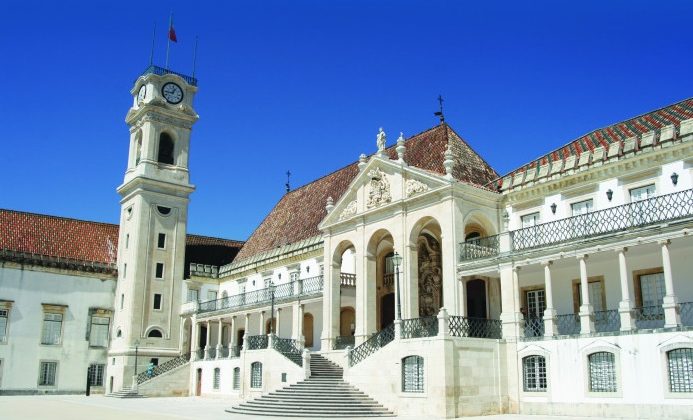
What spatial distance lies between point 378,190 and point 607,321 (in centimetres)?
1066

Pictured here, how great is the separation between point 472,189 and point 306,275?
Result: 45.9 feet

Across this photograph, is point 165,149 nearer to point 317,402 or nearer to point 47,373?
point 47,373

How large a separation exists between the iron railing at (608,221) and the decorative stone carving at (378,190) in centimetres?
609

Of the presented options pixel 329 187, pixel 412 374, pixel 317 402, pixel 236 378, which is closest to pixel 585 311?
pixel 412 374

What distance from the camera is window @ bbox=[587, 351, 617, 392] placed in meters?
19.7

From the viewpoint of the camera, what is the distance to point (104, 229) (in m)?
47.3

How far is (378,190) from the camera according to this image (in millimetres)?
28344

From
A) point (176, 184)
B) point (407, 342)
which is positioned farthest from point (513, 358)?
point (176, 184)

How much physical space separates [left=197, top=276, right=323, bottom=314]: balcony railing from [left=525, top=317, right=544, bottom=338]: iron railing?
38.8ft

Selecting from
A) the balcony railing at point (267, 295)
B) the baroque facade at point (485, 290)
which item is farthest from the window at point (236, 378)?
the balcony railing at point (267, 295)

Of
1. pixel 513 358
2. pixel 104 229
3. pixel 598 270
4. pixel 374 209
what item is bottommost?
pixel 513 358

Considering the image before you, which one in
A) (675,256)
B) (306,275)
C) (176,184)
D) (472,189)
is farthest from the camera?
(176,184)

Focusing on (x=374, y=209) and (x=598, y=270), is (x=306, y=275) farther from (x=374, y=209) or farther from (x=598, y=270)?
(x=598, y=270)

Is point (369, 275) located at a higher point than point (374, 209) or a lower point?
lower
